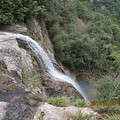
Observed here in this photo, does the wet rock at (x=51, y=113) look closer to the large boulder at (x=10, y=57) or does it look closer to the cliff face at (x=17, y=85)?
the cliff face at (x=17, y=85)

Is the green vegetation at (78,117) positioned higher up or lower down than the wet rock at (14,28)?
lower down

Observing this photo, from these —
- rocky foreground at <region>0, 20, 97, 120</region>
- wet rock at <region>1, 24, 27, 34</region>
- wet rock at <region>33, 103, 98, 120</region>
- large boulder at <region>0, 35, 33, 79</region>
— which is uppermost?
wet rock at <region>1, 24, 27, 34</region>

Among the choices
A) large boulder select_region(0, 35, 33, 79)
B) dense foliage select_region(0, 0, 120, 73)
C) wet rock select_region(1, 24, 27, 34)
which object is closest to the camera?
large boulder select_region(0, 35, 33, 79)

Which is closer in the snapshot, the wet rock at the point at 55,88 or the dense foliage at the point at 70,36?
the wet rock at the point at 55,88

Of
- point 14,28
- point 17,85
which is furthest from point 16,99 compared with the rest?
point 14,28

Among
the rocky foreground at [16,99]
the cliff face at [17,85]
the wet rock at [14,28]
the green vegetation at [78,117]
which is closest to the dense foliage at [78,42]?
the wet rock at [14,28]

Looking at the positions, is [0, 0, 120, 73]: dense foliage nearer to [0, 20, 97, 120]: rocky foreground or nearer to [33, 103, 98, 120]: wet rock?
[0, 20, 97, 120]: rocky foreground

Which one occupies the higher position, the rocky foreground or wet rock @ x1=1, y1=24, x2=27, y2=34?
wet rock @ x1=1, y1=24, x2=27, y2=34

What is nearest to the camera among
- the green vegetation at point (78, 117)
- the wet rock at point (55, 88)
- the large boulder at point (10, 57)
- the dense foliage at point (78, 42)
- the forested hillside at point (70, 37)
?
the green vegetation at point (78, 117)

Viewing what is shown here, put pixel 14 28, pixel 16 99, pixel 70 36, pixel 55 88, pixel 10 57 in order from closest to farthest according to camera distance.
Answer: pixel 16 99
pixel 10 57
pixel 55 88
pixel 14 28
pixel 70 36

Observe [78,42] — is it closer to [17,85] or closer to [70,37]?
[70,37]

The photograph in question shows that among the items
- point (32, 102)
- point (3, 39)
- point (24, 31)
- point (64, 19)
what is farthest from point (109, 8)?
point (32, 102)

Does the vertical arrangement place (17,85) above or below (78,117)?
above

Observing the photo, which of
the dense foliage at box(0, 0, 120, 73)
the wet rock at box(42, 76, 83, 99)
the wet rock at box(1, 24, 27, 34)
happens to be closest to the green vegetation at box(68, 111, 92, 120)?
the wet rock at box(42, 76, 83, 99)
